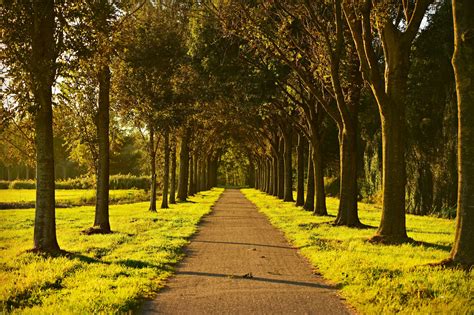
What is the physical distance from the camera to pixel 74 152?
23609 mm

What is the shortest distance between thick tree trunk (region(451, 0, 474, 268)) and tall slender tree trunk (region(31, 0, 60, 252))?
8.83 metres

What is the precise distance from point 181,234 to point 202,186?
2091 inches

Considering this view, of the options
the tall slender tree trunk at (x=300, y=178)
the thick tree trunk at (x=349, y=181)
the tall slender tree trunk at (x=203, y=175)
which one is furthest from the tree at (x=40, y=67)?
the tall slender tree trunk at (x=203, y=175)

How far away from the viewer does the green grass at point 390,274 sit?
22.3 ft

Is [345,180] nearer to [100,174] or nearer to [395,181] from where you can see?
[395,181]

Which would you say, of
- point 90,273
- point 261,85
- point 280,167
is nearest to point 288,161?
point 280,167

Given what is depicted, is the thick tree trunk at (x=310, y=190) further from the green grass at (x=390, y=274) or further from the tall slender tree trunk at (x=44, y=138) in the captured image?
the tall slender tree trunk at (x=44, y=138)

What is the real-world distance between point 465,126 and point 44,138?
9.40m

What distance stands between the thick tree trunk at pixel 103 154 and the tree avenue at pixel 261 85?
5 centimetres

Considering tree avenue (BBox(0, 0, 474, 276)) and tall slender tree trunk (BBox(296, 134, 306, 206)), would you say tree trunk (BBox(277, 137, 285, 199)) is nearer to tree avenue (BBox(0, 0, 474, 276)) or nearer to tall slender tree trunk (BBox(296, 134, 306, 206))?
tree avenue (BBox(0, 0, 474, 276))

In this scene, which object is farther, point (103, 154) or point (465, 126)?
point (103, 154)

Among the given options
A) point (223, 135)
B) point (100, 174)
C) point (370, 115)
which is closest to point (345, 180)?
point (100, 174)

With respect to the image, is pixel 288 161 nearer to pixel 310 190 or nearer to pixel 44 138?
pixel 310 190

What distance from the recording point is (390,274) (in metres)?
8.91
